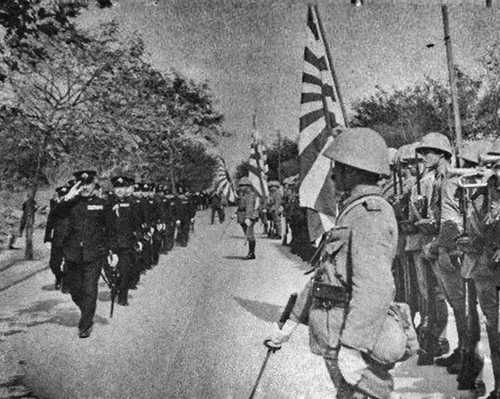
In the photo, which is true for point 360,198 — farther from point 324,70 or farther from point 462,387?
point 324,70

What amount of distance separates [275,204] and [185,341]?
6183mm

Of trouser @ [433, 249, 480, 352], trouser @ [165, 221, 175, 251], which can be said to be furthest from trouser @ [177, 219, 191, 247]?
trouser @ [433, 249, 480, 352]

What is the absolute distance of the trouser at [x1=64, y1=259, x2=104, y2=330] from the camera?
6.39 m

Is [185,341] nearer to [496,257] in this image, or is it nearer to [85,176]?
[85,176]

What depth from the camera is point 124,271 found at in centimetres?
798

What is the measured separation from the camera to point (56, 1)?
4383 millimetres

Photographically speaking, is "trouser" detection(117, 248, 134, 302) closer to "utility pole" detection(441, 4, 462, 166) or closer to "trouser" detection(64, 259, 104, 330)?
"trouser" detection(64, 259, 104, 330)

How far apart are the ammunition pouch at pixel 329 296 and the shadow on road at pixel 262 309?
3455 millimetres

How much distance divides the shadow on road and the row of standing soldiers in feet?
4.62

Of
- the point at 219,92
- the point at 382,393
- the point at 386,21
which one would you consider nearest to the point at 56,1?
the point at 219,92

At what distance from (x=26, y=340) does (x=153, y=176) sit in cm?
208

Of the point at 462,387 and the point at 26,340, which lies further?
the point at 26,340

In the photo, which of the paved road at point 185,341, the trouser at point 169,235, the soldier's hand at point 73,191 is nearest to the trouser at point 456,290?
the paved road at point 185,341

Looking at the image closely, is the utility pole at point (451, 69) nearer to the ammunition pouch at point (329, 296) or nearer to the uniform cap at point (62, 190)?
the ammunition pouch at point (329, 296)
